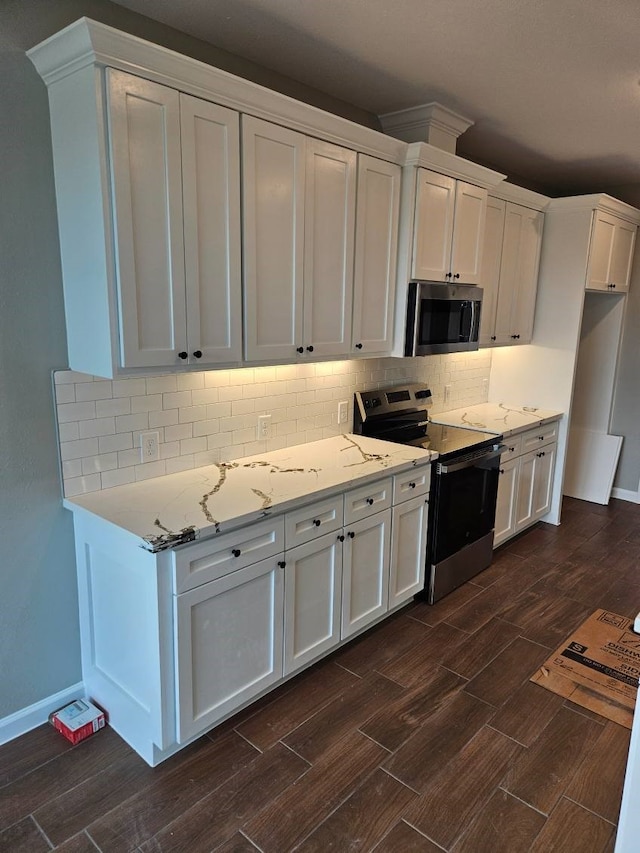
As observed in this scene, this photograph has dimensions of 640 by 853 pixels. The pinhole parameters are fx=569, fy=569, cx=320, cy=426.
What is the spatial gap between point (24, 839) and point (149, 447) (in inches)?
55.5

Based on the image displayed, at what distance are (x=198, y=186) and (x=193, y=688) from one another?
185 cm

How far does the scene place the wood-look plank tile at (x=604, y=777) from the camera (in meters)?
2.02

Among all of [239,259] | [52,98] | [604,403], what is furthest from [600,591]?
[52,98]

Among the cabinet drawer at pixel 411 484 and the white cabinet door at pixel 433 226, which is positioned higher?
the white cabinet door at pixel 433 226

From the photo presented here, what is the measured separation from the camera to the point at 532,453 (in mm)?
4129

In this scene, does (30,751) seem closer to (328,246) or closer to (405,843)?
(405,843)

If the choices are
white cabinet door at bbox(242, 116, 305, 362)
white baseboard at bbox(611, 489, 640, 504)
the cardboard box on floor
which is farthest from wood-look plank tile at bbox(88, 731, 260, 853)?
white baseboard at bbox(611, 489, 640, 504)

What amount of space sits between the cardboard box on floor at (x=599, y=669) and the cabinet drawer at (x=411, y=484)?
1034 millimetres

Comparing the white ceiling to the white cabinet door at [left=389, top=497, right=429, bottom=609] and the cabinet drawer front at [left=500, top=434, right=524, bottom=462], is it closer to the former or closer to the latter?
the cabinet drawer front at [left=500, top=434, right=524, bottom=462]

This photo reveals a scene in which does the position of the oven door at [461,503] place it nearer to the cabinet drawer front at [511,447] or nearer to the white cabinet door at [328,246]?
the cabinet drawer front at [511,447]

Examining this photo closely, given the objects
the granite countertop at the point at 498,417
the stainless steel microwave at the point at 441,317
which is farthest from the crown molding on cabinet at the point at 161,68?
the granite countertop at the point at 498,417

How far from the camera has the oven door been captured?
316 centimetres

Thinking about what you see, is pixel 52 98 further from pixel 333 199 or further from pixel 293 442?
pixel 293 442

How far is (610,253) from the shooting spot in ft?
14.6
